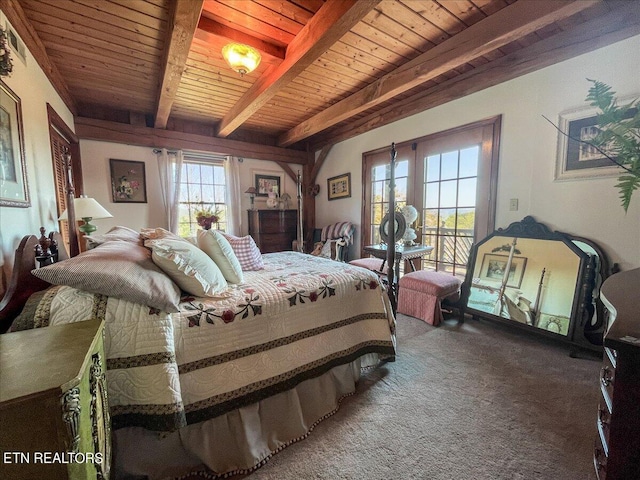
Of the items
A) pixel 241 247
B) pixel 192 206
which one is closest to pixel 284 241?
pixel 192 206

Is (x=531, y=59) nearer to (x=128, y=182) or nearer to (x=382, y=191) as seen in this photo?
(x=382, y=191)

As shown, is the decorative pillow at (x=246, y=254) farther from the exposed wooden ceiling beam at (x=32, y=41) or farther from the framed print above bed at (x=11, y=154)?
the exposed wooden ceiling beam at (x=32, y=41)

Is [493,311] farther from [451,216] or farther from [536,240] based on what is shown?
[451,216]

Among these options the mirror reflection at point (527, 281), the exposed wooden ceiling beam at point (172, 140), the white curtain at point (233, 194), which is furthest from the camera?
the white curtain at point (233, 194)

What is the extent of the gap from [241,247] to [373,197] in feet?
8.73

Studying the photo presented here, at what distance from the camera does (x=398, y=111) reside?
11.4 feet

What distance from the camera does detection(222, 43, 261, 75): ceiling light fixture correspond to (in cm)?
203

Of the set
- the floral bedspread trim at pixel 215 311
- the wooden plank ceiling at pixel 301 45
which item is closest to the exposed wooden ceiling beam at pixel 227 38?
the wooden plank ceiling at pixel 301 45

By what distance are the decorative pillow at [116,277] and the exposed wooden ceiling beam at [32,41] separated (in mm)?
1824

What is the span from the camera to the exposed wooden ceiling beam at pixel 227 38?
6.35 feet

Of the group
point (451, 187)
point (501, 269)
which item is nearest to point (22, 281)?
point (501, 269)

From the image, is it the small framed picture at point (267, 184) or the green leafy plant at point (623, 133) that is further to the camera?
the small framed picture at point (267, 184)

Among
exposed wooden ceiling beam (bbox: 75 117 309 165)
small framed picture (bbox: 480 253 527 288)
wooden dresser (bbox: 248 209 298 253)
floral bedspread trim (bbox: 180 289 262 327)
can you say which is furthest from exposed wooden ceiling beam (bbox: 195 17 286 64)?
small framed picture (bbox: 480 253 527 288)

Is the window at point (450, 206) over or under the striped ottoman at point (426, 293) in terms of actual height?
over
